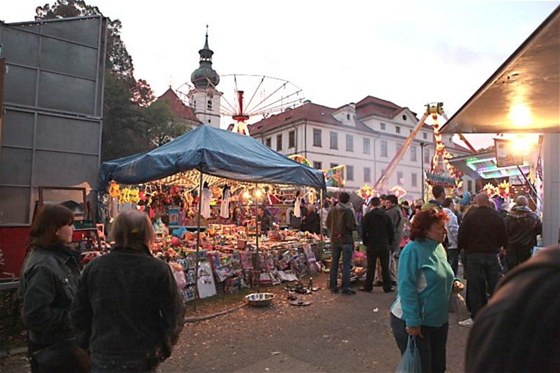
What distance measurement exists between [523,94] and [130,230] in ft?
13.6

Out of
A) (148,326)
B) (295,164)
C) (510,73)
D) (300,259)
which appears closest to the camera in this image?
(148,326)

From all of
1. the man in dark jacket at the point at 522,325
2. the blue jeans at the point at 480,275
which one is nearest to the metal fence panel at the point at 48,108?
the blue jeans at the point at 480,275

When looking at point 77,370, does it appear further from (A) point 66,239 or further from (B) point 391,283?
(B) point 391,283

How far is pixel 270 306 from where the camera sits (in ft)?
22.3

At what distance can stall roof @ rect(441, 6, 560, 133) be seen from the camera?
2.81 m

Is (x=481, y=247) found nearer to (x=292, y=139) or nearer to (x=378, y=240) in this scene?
(x=378, y=240)

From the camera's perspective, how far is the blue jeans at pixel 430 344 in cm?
283

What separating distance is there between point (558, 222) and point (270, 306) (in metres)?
6.13


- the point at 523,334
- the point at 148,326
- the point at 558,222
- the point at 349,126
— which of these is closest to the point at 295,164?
the point at 558,222

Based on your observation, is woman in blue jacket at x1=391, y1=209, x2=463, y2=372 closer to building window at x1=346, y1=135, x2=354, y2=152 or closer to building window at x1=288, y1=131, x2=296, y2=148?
building window at x1=288, y1=131, x2=296, y2=148

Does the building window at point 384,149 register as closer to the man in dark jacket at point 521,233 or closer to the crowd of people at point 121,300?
the man in dark jacket at point 521,233

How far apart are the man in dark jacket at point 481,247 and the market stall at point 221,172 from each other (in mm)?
3514

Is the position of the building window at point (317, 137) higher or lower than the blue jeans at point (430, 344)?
higher

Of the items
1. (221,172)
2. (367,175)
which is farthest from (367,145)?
(221,172)
